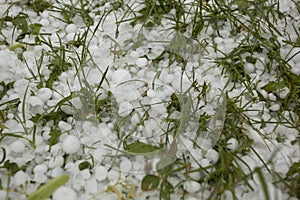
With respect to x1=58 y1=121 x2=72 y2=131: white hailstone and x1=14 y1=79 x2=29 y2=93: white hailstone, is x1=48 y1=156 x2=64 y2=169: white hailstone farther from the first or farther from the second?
x1=14 y1=79 x2=29 y2=93: white hailstone

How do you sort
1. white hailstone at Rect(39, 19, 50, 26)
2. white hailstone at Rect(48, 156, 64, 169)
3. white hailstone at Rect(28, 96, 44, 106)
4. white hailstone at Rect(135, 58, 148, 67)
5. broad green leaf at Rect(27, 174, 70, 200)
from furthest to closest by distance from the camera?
1. white hailstone at Rect(39, 19, 50, 26)
2. white hailstone at Rect(135, 58, 148, 67)
3. white hailstone at Rect(28, 96, 44, 106)
4. white hailstone at Rect(48, 156, 64, 169)
5. broad green leaf at Rect(27, 174, 70, 200)

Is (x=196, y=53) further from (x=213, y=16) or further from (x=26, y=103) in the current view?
(x=26, y=103)

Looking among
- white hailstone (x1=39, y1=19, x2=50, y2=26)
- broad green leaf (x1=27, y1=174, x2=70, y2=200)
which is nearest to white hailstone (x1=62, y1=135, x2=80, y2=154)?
broad green leaf (x1=27, y1=174, x2=70, y2=200)

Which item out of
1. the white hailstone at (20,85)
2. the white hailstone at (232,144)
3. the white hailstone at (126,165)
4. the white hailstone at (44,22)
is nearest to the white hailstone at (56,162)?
the white hailstone at (126,165)

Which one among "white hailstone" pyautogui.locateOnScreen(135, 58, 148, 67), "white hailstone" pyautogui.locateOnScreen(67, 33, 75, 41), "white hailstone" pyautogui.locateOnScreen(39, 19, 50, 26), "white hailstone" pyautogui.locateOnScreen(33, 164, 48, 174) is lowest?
"white hailstone" pyautogui.locateOnScreen(33, 164, 48, 174)

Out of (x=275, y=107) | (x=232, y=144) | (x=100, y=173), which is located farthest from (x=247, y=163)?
(x=100, y=173)

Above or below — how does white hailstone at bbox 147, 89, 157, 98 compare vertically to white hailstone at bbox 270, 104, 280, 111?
above

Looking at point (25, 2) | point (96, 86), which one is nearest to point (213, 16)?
point (96, 86)
